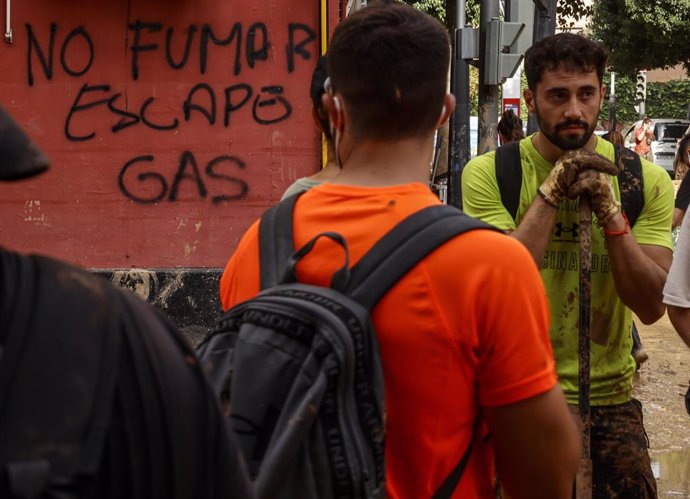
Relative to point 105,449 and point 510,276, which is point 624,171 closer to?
point 510,276

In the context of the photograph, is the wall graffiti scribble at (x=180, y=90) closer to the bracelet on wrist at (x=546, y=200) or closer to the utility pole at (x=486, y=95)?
the utility pole at (x=486, y=95)

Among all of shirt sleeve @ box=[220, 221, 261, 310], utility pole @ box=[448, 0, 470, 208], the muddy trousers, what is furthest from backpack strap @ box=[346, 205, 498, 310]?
utility pole @ box=[448, 0, 470, 208]

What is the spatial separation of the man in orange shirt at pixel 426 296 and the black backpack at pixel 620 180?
4.99 feet

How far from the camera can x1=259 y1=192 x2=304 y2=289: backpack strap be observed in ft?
7.34

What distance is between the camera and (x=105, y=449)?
122 centimetres

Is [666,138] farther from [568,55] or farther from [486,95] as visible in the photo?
[568,55]

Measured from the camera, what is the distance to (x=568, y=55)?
13.0 ft

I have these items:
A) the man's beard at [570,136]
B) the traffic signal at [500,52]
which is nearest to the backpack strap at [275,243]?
the man's beard at [570,136]

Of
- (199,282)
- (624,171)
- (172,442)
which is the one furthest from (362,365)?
(199,282)

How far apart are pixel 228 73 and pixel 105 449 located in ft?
24.6

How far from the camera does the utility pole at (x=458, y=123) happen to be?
1154 cm

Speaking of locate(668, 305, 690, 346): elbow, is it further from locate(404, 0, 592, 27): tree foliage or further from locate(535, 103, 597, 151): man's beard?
locate(404, 0, 592, 27): tree foliage

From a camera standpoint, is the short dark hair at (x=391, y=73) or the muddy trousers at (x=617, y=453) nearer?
the short dark hair at (x=391, y=73)

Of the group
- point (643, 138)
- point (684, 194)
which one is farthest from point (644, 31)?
point (684, 194)
